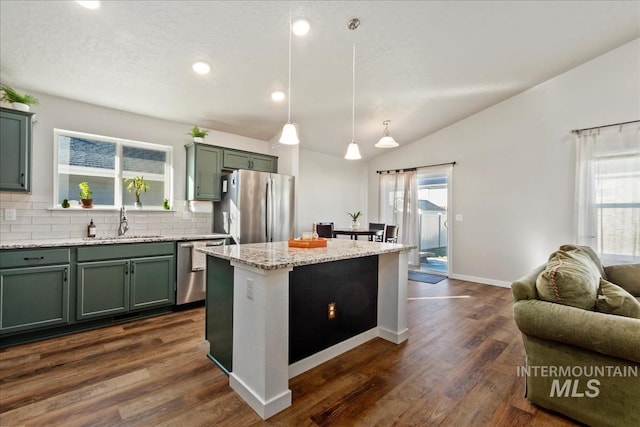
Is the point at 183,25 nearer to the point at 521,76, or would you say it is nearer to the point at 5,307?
the point at 5,307

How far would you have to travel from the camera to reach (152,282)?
3.31 metres

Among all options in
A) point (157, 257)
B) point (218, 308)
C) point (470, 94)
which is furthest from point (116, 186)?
point (470, 94)

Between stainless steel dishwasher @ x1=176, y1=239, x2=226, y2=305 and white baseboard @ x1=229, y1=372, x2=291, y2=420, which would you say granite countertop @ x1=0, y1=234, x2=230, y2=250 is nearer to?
stainless steel dishwasher @ x1=176, y1=239, x2=226, y2=305

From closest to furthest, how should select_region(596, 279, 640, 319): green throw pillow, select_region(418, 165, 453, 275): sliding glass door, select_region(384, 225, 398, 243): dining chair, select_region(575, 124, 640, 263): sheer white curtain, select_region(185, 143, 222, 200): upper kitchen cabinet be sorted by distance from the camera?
select_region(596, 279, 640, 319): green throw pillow, select_region(575, 124, 640, 263): sheer white curtain, select_region(185, 143, 222, 200): upper kitchen cabinet, select_region(384, 225, 398, 243): dining chair, select_region(418, 165, 453, 275): sliding glass door

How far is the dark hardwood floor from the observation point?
1709 mm

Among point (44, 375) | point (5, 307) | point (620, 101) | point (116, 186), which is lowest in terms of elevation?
point (44, 375)

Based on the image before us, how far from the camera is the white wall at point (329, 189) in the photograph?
5773 millimetres

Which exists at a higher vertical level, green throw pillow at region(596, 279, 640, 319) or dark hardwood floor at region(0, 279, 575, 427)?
green throw pillow at region(596, 279, 640, 319)

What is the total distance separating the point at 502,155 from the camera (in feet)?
15.7

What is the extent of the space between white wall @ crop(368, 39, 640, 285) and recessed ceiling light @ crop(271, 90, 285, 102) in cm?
333

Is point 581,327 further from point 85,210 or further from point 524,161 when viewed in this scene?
point 85,210

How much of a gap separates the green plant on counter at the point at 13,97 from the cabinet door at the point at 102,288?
5.43 ft

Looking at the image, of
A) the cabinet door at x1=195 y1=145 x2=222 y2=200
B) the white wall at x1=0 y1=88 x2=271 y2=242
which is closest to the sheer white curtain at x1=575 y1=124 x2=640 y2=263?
the cabinet door at x1=195 y1=145 x2=222 y2=200

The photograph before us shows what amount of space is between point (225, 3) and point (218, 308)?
2386 mm
